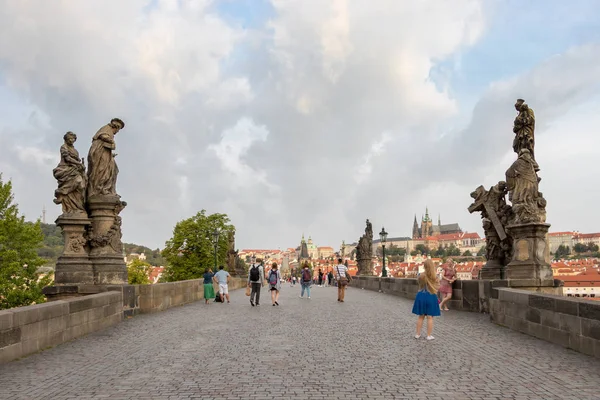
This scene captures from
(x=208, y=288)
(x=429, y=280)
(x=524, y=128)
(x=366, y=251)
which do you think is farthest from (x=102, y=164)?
(x=366, y=251)

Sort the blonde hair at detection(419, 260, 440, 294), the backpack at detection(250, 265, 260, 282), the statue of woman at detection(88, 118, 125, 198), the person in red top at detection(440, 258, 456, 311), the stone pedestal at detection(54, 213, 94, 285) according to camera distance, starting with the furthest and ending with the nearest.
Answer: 1. the backpack at detection(250, 265, 260, 282)
2. the person in red top at detection(440, 258, 456, 311)
3. the statue of woman at detection(88, 118, 125, 198)
4. the stone pedestal at detection(54, 213, 94, 285)
5. the blonde hair at detection(419, 260, 440, 294)

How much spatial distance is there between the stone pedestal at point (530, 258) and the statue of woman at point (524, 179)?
0.64m

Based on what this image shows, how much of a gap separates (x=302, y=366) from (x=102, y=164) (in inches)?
314

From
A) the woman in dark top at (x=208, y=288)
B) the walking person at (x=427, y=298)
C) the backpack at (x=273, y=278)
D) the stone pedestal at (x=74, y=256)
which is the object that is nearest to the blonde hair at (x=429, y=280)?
the walking person at (x=427, y=298)

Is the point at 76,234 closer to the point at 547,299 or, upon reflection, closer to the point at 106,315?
the point at 106,315

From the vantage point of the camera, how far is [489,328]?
1078 cm

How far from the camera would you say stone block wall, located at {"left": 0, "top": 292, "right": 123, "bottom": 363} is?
719cm

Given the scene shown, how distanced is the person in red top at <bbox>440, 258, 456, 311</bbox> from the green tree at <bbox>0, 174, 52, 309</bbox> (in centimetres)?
2660

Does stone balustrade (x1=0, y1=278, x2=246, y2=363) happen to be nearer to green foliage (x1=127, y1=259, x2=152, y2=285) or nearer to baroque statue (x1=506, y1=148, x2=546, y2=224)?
baroque statue (x1=506, y1=148, x2=546, y2=224)

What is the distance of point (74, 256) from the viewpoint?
1229 centimetres

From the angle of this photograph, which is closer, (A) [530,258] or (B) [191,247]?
(A) [530,258]

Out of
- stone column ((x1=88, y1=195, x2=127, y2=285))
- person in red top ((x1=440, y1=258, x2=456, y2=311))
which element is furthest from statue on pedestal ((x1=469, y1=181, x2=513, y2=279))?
stone column ((x1=88, y1=195, x2=127, y2=285))

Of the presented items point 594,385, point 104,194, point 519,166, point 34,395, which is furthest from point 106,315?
point 519,166

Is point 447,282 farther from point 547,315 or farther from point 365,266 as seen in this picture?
point 365,266
